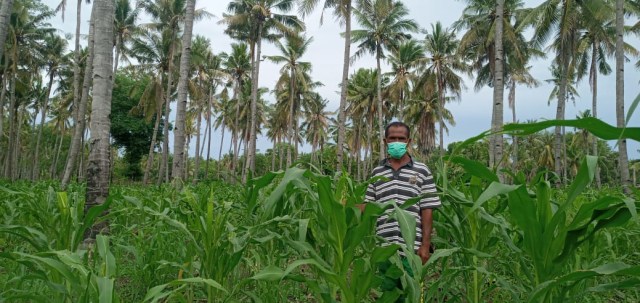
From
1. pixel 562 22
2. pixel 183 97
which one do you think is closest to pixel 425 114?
pixel 562 22

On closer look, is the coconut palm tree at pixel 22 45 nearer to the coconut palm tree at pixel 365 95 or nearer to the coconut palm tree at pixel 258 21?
the coconut palm tree at pixel 258 21

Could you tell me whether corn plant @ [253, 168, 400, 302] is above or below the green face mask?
below

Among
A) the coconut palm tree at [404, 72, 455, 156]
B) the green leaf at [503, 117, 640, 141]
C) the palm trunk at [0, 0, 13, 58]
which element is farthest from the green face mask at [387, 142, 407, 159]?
the coconut palm tree at [404, 72, 455, 156]

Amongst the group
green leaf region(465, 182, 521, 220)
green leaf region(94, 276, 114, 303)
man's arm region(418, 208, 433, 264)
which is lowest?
green leaf region(94, 276, 114, 303)

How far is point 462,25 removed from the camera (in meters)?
23.3

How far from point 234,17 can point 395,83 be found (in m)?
12.9

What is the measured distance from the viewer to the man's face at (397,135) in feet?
9.06

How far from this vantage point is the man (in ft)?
8.45

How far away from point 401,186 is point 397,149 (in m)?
0.25

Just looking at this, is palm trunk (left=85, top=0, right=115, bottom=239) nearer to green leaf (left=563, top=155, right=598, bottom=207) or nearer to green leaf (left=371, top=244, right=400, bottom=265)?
green leaf (left=371, top=244, right=400, bottom=265)

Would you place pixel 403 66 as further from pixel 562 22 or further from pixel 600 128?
pixel 600 128

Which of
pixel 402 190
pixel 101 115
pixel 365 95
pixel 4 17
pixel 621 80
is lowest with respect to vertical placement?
pixel 402 190

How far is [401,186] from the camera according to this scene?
2.72 m

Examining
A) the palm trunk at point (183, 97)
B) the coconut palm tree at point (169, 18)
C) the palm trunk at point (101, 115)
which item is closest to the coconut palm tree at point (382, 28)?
the coconut palm tree at point (169, 18)
